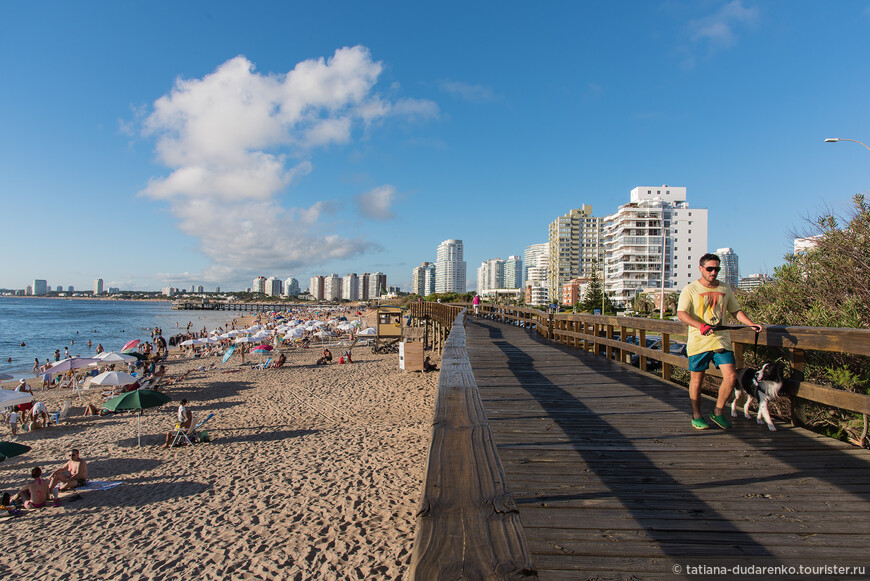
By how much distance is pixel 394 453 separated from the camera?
9352 mm

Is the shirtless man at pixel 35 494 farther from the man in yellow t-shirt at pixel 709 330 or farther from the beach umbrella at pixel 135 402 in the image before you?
the man in yellow t-shirt at pixel 709 330

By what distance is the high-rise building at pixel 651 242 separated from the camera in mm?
74062

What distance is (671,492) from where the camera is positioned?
2650 mm

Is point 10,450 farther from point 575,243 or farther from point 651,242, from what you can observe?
point 575,243

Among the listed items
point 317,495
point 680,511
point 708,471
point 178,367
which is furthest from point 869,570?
point 178,367

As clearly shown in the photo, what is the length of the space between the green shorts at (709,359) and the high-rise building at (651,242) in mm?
72381

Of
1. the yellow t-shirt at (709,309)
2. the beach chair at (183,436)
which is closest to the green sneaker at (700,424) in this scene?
the yellow t-shirt at (709,309)

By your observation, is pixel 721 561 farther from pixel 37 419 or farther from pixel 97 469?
pixel 37 419

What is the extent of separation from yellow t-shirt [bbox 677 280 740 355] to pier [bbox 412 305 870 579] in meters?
0.38

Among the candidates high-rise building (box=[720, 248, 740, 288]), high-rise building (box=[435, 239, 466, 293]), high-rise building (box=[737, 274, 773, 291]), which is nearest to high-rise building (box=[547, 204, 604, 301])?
high-rise building (box=[720, 248, 740, 288])

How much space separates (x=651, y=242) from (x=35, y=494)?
262 ft

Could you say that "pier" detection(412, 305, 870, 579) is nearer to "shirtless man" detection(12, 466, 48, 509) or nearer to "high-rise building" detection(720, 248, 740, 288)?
"high-rise building" detection(720, 248, 740, 288)

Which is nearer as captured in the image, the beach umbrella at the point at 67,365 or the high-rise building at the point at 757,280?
the high-rise building at the point at 757,280

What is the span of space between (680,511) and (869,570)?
2.42ft
